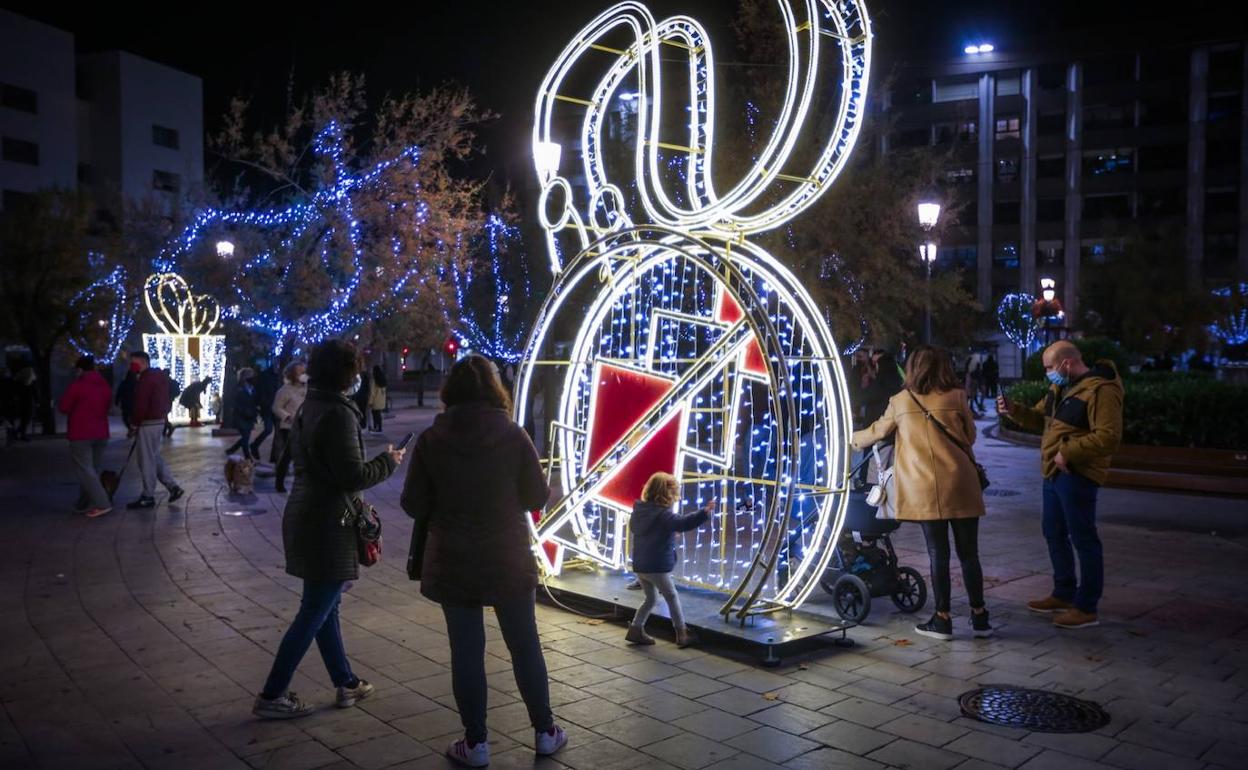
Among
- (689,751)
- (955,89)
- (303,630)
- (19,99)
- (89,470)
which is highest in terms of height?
(955,89)

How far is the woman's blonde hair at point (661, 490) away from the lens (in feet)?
19.3

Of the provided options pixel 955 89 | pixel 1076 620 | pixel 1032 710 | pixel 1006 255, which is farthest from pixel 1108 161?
pixel 1032 710

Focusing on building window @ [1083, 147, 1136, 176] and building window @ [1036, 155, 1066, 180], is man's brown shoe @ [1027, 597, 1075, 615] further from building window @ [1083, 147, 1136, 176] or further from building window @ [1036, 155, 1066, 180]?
building window @ [1083, 147, 1136, 176]

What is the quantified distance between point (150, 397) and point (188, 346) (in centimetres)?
1448

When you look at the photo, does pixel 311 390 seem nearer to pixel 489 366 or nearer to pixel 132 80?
pixel 489 366

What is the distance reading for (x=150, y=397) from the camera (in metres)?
10.9

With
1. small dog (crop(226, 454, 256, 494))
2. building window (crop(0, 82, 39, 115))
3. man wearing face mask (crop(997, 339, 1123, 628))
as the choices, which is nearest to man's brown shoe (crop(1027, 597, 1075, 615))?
man wearing face mask (crop(997, 339, 1123, 628))

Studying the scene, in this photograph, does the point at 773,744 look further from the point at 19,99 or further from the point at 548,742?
the point at 19,99

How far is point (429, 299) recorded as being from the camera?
22.7 meters

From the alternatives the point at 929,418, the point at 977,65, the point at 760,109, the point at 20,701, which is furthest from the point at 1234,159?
the point at 20,701

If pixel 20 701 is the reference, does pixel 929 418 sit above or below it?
above

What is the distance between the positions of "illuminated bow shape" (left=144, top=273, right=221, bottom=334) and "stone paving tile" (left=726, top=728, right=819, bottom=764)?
20534mm

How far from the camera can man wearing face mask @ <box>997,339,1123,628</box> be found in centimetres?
629

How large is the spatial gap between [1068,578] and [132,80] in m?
48.9
